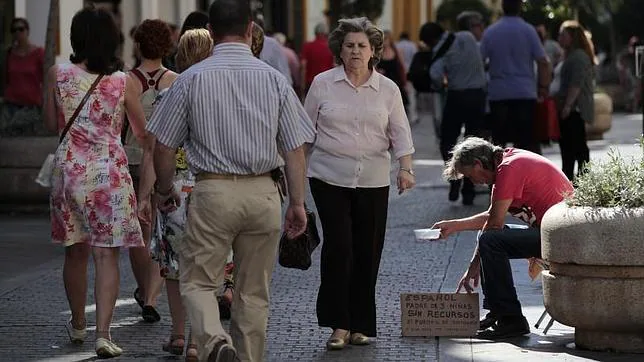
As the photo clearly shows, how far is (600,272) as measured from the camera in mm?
7652

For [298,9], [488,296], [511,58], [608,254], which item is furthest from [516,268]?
[298,9]

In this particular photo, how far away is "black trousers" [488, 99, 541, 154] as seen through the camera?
15.1 meters

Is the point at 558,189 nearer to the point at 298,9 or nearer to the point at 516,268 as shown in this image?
the point at 516,268

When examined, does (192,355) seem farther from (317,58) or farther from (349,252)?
(317,58)

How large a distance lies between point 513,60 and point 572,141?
3.93ft

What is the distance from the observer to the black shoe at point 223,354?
20.9ft

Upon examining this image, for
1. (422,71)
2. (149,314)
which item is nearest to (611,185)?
(149,314)

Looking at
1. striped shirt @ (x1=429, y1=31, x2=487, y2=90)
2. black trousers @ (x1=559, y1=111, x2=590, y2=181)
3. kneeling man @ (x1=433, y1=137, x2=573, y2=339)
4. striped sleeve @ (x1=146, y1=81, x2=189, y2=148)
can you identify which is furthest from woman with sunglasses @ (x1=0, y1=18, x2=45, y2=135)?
striped sleeve @ (x1=146, y1=81, x2=189, y2=148)

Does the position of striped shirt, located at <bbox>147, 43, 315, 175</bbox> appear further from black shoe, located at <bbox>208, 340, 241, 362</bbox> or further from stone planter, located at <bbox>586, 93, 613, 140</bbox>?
stone planter, located at <bbox>586, 93, 613, 140</bbox>

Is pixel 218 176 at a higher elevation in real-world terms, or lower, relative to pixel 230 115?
lower

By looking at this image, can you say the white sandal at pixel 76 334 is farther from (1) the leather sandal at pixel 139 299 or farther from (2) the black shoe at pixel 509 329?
(2) the black shoe at pixel 509 329

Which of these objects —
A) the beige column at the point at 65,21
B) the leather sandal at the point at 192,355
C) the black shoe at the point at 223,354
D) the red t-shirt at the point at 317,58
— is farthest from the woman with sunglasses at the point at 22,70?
the black shoe at the point at 223,354

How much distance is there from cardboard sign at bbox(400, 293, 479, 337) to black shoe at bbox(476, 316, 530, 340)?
0.35 feet

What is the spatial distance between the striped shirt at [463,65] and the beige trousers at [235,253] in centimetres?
888
